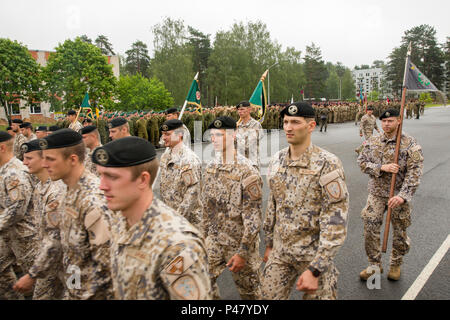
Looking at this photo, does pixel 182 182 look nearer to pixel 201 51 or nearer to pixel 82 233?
pixel 82 233

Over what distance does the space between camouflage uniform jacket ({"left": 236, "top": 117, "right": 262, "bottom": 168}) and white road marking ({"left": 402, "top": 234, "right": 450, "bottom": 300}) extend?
11.9 feet

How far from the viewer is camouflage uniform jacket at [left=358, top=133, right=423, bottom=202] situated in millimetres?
3909

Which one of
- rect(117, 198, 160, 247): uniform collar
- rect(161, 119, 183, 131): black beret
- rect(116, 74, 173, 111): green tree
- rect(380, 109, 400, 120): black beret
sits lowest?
rect(117, 198, 160, 247): uniform collar

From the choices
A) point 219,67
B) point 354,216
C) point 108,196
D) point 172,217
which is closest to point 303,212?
point 172,217

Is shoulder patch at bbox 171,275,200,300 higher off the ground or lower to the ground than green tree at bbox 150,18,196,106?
lower

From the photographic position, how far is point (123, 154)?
1.74 m

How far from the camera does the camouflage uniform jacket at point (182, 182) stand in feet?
11.9

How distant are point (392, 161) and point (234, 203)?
94.2 inches

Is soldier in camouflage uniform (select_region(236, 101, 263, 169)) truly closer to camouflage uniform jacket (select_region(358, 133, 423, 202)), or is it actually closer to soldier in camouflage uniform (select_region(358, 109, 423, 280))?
camouflage uniform jacket (select_region(358, 133, 423, 202))

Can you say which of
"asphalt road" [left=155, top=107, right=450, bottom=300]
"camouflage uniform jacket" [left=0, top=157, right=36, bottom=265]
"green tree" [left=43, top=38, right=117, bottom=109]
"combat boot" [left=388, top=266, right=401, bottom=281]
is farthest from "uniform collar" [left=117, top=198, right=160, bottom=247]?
"green tree" [left=43, top=38, right=117, bottom=109]

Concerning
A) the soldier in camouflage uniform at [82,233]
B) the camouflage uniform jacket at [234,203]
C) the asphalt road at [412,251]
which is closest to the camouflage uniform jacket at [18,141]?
the asphalt road at [412,251]

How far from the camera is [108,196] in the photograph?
1.75 meters

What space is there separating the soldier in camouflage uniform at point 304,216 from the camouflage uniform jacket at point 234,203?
0.27 metres

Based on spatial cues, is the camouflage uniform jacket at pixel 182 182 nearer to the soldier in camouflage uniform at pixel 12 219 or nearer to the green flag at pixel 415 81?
the soldier in camouflage uniform at pixel 12 219
